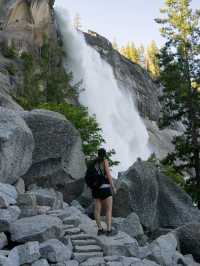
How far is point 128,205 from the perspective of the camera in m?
15.5

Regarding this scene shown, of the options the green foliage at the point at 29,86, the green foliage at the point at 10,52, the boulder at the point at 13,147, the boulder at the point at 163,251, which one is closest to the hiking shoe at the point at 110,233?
the boulder at the point at 163,251

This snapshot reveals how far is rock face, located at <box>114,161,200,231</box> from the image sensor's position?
1563cm

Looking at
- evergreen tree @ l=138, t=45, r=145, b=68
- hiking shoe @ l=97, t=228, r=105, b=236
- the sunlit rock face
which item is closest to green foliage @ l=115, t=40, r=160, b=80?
evergreen tree @ l=138, t=45, r=145, b=68

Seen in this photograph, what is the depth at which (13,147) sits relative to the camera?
41.6 feet

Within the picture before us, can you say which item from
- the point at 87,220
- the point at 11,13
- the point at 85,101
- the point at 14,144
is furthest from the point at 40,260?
the point at 85,101

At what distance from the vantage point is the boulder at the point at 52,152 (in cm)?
1499

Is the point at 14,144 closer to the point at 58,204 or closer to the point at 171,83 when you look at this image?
the point at 58,204

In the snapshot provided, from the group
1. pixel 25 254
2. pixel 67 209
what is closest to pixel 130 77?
pixel 67 209

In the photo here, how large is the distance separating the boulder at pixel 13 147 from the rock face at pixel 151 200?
407cm

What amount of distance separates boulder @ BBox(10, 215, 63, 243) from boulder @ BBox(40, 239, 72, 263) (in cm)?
39

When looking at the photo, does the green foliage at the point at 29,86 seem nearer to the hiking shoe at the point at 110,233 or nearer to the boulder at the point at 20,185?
the boulder at the point at 20,185

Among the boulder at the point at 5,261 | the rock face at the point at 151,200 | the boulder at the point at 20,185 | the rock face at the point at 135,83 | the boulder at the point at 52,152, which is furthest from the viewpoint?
the rock face at the point at 135,83

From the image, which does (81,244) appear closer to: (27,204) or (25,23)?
(27,204)

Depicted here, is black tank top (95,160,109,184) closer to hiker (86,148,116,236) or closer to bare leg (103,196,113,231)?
hiker (86,148,116,236)
